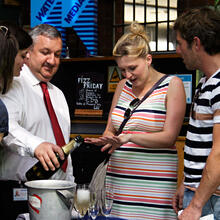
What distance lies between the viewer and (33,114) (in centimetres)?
201

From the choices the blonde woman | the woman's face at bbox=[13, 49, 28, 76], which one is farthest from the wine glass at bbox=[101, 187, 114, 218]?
the woman's face at bbox=[13, 49, 28, 76]

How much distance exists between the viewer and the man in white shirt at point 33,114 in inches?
68.1

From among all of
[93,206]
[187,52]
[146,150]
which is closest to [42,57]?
[146,150]

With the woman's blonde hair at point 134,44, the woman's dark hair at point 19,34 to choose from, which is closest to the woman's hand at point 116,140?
the woman's blonde hair at point 134,44

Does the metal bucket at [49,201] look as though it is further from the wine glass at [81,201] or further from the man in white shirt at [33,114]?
the man in white shirt at [33,114]

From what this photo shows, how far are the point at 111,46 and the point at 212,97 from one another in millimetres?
4813

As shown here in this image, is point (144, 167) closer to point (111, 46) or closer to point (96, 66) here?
point (96, 66)

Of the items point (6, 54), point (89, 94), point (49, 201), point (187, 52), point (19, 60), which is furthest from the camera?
point (89, 94)

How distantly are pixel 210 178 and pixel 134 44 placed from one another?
1.01 metres

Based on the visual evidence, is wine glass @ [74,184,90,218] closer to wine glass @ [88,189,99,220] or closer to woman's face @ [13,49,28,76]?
wine glass @ [88,189,99,220]

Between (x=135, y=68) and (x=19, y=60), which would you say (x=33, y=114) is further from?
(x=135, y=68)

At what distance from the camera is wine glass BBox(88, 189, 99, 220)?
1.50 meters

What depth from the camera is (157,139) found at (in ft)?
6.61

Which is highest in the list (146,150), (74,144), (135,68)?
(135,68)
